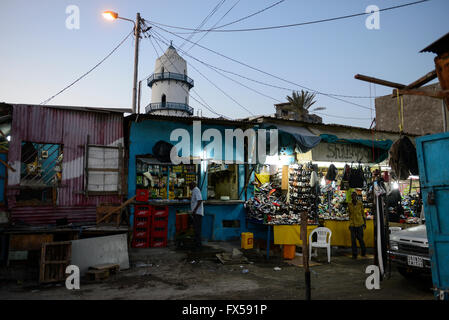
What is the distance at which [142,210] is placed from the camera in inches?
394

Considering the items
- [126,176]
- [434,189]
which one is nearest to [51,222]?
[126,176]

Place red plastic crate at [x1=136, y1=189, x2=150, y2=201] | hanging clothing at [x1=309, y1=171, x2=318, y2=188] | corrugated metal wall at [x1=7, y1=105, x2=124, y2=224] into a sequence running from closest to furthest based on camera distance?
1. corrugated metal wall at [x1=7, y1=105, x2=124, y2=224]
2. red plastic crate at [x1=136, y1=189, x2=150, y2=201]
3. hanging clothing at [x1=309, y1=171, x2=318, y2=188]

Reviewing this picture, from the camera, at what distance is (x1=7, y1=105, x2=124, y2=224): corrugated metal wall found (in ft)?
29.8

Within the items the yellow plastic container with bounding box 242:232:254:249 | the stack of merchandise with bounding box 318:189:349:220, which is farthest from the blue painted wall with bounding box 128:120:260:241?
the stack of merchandise with bounding box 318:189:349:220

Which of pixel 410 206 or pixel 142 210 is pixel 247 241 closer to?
pixel 142 210

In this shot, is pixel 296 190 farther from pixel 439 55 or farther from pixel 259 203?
pixel 439 55

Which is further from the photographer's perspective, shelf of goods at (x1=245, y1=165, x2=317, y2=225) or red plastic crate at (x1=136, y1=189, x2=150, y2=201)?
shelf of goods at (x1=245, y1=165, x2=317, y2=225)

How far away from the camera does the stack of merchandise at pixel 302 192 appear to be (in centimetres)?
1222

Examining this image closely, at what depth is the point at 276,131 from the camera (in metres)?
12.0

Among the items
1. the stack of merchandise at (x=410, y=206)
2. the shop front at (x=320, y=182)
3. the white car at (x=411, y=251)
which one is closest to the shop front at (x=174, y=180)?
the shop front at (x=320, y=182)

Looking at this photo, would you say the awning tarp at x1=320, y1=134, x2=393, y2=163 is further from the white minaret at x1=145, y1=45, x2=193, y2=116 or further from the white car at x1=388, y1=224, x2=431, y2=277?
the white minaret at x1=145, y1=45, x2=193, y2=116

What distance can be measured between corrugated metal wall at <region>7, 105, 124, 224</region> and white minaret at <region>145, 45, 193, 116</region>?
27.3 m

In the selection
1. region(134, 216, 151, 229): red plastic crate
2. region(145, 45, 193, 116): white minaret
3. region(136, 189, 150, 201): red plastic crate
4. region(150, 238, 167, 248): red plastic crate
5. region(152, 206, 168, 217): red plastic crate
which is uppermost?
region(145, 45, 193, 116): white minaret

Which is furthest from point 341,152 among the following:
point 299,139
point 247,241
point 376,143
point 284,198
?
point 247,241
